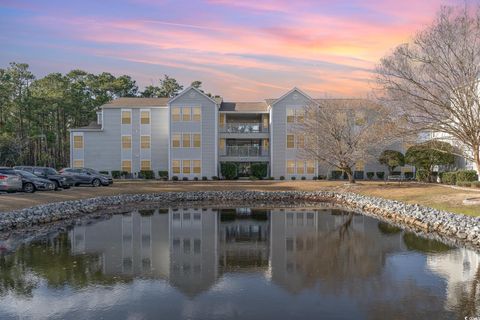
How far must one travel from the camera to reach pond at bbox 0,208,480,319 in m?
9.86

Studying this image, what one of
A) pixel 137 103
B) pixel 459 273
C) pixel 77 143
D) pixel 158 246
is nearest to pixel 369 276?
pixel 459 273

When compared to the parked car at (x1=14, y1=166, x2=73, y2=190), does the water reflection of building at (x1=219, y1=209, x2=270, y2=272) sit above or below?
below

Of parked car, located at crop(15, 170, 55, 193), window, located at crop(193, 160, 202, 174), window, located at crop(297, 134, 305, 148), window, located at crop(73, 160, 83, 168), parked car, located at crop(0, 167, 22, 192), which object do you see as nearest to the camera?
parked car, located at crop(0, 167, 22, 192)

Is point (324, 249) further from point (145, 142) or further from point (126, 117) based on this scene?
point (126, 117)

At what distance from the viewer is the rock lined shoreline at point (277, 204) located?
20072 mm

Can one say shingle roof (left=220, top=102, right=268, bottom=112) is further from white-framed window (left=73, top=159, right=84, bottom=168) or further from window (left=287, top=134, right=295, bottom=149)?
white-framed window (left=73, top=159, right=84, bottom=168)

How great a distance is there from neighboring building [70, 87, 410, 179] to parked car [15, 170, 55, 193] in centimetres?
1771

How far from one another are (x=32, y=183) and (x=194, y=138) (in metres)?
20.8

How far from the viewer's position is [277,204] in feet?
110

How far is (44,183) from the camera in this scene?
32.7 metres

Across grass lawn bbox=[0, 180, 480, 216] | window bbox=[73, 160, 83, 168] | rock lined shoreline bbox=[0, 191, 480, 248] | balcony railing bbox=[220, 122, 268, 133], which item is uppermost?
balcony railing bbox=[220, 122, 268, 133]

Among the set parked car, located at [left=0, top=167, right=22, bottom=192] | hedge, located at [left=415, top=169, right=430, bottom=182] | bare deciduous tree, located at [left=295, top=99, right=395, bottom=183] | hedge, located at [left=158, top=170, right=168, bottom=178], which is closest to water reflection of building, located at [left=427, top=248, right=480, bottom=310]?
bare deciduous tree, located at [left=295, top=99, right=395, bottom=183]

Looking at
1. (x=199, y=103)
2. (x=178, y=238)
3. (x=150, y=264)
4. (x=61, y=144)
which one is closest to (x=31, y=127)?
(x=61, y=144)

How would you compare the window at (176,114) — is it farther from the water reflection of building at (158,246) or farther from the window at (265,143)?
A: the water reflection of building at (158,246)
